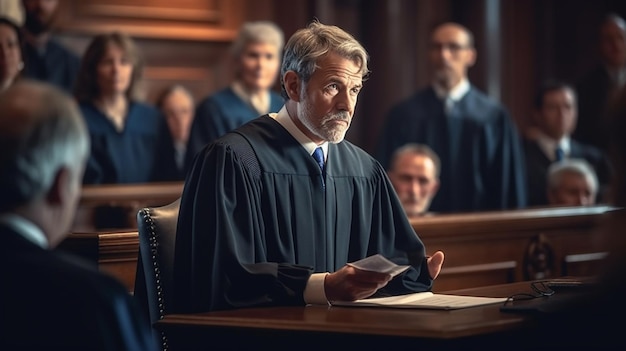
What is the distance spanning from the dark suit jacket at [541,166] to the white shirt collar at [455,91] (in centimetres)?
82

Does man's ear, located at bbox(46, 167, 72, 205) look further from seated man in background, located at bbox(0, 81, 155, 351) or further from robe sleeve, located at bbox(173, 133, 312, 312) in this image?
robe sleeve, located at bbox(173, 133, 312, 312)

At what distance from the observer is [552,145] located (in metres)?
8.73

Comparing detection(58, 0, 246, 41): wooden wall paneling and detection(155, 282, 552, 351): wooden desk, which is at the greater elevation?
detection(58, 0, 246, 41): wooden wall paneling

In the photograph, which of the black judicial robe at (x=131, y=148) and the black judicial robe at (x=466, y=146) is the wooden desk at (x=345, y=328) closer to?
the black judicial robe at (x=131, y=148)

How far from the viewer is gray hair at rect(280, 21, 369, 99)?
403 cm

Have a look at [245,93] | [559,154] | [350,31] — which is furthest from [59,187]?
[350,31]

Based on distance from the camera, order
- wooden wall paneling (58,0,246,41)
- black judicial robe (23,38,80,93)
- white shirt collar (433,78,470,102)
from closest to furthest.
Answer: black judicial robe (23,38,80,93)
white shirt collar (433,78,470,102)
wooden wall paneling (58,0,246,41)

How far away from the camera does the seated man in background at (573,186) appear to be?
24.4ft

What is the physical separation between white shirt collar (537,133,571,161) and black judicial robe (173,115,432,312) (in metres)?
4.61

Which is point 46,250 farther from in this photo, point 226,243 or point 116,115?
point 116,115

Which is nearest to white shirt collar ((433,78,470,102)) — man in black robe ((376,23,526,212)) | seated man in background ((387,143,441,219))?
man in black robe ((376,23,526,212))

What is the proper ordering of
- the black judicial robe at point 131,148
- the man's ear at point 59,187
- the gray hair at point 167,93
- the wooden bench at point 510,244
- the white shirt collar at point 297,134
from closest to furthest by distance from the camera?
the man's ear at point 59,187 → the white shirt collar at point 297,134 → the wooden bench at point 510,244 → the black judicial robe at point 131,148 → the gray hair at point 167,93

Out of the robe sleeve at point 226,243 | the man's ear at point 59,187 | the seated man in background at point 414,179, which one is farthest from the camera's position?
the seated man in background at point 414,179

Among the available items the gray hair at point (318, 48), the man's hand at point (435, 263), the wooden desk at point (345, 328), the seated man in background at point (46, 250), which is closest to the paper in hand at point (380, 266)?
the wooden desk at point (345, 328)
